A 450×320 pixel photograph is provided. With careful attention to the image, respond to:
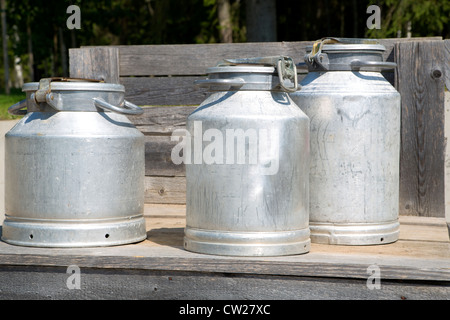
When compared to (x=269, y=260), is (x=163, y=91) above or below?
above

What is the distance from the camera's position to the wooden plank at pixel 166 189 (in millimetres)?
3543

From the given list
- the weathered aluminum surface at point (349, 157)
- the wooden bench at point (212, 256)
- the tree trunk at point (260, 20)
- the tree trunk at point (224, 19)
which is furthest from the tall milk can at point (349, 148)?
the tree trunk at point (224, 19)

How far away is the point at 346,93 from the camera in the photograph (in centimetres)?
243

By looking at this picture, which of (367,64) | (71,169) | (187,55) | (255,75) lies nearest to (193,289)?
(71,169)

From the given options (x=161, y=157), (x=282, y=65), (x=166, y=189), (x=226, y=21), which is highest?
(x=226, y=21)

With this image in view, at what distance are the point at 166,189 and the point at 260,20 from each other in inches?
217

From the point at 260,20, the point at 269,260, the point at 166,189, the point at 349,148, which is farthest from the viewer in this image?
the point at 260,20

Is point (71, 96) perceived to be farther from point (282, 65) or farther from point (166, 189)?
point (166, 189)

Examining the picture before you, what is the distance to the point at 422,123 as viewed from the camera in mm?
3133

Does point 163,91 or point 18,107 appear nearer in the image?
point 18,107

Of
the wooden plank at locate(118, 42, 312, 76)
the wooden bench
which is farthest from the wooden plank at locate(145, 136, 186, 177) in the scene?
the wooden plank at locate(118, 42, 312, 76)

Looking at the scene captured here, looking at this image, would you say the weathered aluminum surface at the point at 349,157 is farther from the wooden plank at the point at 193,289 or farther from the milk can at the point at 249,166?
the wooden plank at the point at 193,289

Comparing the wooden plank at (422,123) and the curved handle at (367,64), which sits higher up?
the curved handle at (367,64)
